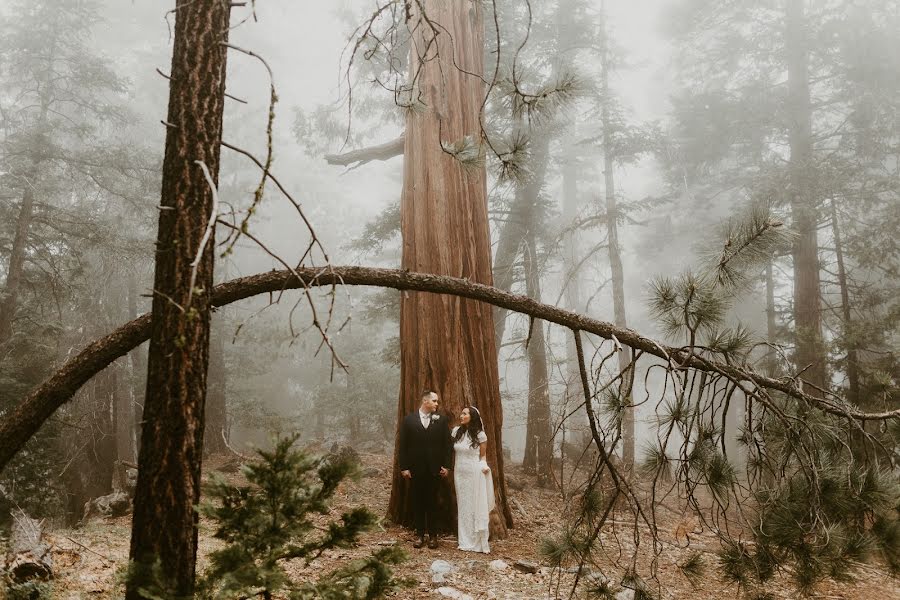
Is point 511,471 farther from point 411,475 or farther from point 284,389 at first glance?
point 284,389

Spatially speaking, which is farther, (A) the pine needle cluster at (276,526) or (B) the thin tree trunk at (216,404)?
(B) the thin tree trunk at (216,404)

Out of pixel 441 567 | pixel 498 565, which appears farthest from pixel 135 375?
pixel 498 565

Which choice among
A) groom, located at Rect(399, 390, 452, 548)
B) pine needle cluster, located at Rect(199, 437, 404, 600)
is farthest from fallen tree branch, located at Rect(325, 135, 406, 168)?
pine needle cluster, located at Rect(199, 437, 404, 600)

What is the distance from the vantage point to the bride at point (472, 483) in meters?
5.79

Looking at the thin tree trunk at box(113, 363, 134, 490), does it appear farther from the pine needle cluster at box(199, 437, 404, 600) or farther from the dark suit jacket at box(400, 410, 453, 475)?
the pine needle cluster at box(199, 437, 404, 600)

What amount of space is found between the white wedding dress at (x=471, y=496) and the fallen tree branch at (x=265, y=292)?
370 centimetres

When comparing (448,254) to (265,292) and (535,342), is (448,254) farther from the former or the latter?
(535,342)

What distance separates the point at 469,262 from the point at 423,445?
86.1 inches

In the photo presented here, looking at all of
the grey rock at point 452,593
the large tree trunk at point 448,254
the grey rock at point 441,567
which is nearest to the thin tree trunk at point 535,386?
the large tree trunk at point 448,254

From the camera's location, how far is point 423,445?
235 inches

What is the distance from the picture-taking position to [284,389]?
23609 millimetres

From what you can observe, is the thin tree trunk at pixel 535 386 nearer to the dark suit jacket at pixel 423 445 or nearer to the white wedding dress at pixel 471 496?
the white wedding dress at pixel 471 496

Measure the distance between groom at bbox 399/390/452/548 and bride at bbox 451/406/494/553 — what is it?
6.3 inches

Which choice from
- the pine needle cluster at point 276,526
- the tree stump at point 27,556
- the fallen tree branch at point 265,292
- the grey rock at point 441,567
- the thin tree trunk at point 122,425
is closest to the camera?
the pine needle cluster at point 276,526
